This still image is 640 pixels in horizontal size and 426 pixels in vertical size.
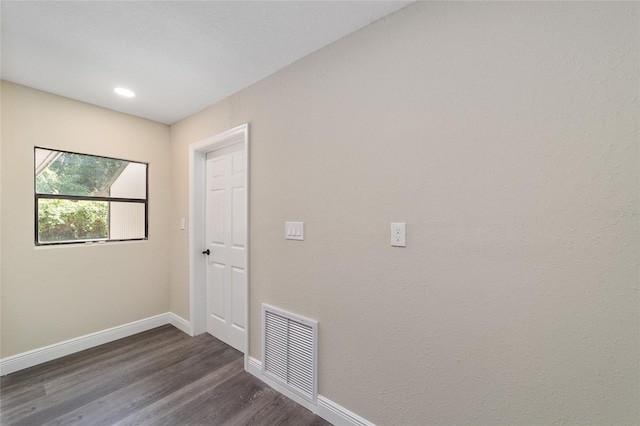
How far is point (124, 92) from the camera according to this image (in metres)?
2.27

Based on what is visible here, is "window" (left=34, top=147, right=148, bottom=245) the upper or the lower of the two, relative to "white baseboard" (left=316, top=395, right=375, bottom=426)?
upper

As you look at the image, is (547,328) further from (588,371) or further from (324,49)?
(324,49)

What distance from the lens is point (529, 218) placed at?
1.02m

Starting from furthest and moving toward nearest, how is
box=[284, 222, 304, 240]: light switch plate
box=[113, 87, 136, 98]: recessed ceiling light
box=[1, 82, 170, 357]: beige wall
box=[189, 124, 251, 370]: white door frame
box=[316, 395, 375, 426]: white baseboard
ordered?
box=[189, 124, 251, 370]: white door frame < box=[113, 87, 136, 98]: recessed ceiling light < box=[1, 82, 170, 357]: beige wall < box=[284, 222, 304, 240]: light switch plate < box=[316, 395, 375, 426]: white baseboard

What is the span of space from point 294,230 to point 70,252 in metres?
2.37

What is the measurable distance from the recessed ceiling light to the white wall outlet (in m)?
2.68

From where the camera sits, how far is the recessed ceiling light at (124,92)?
7.27 feet

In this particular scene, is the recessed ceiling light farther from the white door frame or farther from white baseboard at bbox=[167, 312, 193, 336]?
white baseboard at bbox=[167, 312, 193, 336]

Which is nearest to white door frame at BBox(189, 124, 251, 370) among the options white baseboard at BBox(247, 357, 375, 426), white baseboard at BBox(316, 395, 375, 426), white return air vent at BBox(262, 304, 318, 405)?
white return air vent at BBox(262, 304, 318, 405)

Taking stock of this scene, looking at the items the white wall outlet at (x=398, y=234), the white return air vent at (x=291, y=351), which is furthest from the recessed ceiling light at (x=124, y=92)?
the white wall outlet at (x=398, y=234)

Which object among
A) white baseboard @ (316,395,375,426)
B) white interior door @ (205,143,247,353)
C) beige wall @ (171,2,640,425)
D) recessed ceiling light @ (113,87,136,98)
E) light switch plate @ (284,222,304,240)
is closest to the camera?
beige wall @ (171,2,640,425)

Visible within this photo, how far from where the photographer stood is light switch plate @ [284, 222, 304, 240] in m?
1.77

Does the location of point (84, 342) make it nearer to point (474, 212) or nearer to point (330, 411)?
point (330, 411)

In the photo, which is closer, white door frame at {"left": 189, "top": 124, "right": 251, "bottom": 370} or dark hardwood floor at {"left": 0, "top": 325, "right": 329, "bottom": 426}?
dark hardwood floor at {"left": 0, "top": 325, "right": 329, "bottom": 426}
